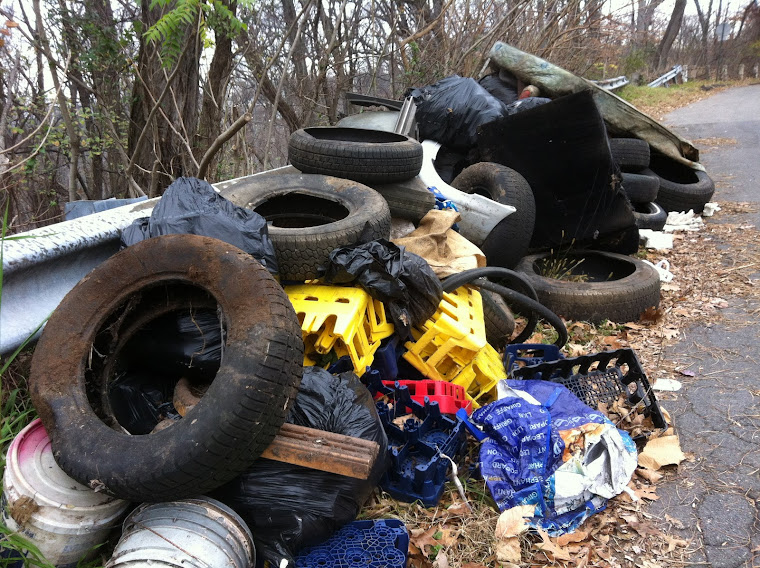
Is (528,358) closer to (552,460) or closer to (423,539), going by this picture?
(552,460)

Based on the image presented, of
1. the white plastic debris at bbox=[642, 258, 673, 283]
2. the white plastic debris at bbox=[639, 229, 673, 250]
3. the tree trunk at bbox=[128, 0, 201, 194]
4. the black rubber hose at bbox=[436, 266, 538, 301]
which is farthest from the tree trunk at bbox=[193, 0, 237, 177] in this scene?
the white plastic debris at bbox=[639, 229, 673, 250]

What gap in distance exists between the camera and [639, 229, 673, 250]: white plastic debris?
225 inches

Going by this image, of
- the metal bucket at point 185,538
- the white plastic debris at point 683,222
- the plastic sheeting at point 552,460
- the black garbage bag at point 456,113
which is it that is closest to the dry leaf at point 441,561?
the plastic sheeting at point 552,460

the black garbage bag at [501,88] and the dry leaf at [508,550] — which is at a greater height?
the black garbage bag at [501,88]

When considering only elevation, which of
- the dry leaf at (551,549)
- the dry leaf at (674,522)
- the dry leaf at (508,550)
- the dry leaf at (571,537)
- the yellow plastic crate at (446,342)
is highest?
the yellow plastic crate at (446,342)

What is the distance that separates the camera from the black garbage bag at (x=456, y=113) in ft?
18.4

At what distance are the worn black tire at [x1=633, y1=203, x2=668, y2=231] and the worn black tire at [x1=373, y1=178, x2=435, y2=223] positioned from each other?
3.05m

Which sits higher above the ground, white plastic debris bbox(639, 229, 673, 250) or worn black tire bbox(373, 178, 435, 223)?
worn black tire bbox(373, 178, 435, 223)

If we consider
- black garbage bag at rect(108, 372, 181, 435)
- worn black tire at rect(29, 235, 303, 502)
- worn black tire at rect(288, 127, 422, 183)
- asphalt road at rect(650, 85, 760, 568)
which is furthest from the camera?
worn black tire at rect(288, 127, 422, 183)

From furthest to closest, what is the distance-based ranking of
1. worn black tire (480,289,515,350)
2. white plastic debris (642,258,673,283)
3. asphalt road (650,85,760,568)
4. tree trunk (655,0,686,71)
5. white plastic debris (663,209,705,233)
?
1. tree trunk (655,0,686,71)
2. white plastic debris (663,209,705,233)
3. white plastic debris (642,258,673,283)
4. worn black tire (480,289,515,350)
5. asphalt road (650,85,760,568)

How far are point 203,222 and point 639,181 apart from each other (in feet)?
17.0

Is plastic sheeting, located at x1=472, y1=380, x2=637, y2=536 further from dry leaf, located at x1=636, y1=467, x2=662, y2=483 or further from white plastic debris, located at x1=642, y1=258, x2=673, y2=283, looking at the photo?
white plastic debris, located at x1=642, y1=258, x2=673, y2=283

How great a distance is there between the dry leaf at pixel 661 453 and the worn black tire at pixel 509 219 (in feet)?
7.04

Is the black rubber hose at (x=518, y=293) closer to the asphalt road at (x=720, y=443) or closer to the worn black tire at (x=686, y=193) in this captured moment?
the asphalt road at (x=720, y=443)
